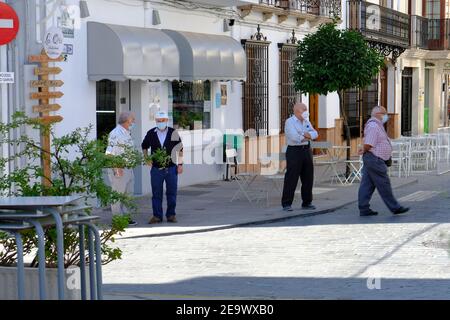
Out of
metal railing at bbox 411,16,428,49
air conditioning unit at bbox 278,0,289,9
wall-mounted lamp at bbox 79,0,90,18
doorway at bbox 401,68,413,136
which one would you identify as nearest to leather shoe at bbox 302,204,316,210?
wall-mounted lamp at bbox 79,0,90,18

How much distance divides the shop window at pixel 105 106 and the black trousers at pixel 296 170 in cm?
353

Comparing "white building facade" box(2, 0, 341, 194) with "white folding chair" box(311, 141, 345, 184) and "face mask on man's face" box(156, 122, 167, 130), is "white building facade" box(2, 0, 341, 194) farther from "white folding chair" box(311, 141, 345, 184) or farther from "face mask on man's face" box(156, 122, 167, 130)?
"face mask on man's face" box(156, 122, 167, 130)

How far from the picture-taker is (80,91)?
1703 centimetres

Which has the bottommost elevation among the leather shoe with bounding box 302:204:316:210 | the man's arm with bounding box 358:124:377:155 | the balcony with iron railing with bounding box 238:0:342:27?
the leather shoe with bounding box 302:204:316:210

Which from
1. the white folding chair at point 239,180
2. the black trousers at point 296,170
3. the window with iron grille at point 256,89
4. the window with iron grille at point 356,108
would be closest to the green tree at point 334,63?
the white folding chair at point 239,180

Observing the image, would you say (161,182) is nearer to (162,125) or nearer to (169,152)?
(169,152)

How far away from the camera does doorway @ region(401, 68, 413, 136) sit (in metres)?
38.2

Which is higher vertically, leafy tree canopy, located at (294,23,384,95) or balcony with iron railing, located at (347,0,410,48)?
balcony with iron railing, located at (347,0,410,48)

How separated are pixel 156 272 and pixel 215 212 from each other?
18.5 feet

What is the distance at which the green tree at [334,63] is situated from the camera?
68.2 feet

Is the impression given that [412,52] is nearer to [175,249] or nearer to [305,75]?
[305,75]

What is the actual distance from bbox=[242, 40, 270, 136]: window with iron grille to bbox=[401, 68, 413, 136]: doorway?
14.5 m

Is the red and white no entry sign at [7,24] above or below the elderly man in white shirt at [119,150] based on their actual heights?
above

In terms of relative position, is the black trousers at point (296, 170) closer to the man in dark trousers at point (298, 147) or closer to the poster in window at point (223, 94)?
the man in dark trousers at point (298, 147)
